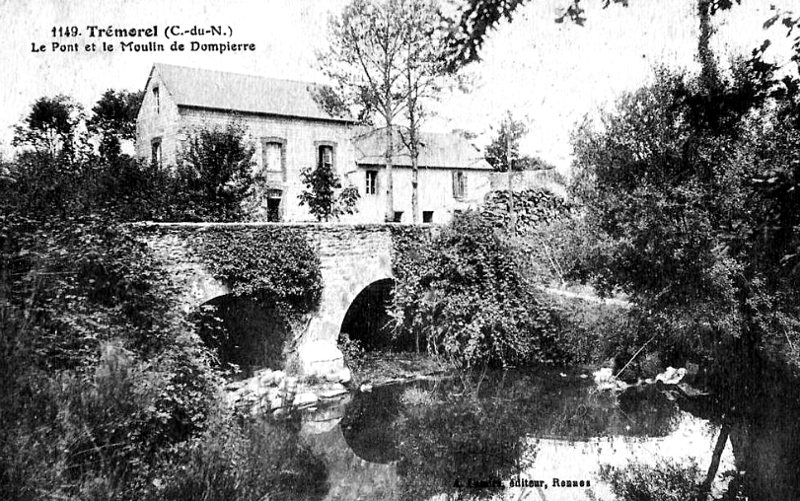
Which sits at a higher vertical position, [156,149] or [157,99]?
[157,99]

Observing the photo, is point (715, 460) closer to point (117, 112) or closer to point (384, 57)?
point (384, 57)

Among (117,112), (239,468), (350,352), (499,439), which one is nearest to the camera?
(239,468)

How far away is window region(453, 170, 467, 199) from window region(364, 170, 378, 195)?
499 cm

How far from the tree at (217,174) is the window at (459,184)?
16479 millimetres

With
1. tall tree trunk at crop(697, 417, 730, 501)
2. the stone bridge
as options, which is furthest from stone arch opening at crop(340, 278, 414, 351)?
tall tree trunk at crop(697, 417, 730, 501)

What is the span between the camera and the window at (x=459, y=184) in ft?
96.9

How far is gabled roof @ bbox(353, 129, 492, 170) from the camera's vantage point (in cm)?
2680

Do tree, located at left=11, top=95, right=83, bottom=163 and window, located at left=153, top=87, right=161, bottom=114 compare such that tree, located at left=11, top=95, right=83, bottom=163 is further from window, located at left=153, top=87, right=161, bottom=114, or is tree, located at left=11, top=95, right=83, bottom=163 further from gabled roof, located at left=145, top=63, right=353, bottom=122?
gabled roof, located at left=145, top=63, right=353, bottom=122

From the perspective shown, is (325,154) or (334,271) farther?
(325,154)

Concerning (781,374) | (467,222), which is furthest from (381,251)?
(781,374)

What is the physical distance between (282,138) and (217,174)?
864cm

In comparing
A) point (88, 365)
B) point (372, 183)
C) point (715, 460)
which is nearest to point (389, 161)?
point (372, 183)

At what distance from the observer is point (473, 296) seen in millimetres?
12602

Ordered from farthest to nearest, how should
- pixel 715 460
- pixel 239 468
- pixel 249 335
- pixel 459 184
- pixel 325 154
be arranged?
pixel 459 184 → pixel 325 154 → pixel 249 335 → pixel 715 460 → pixel 239 468
